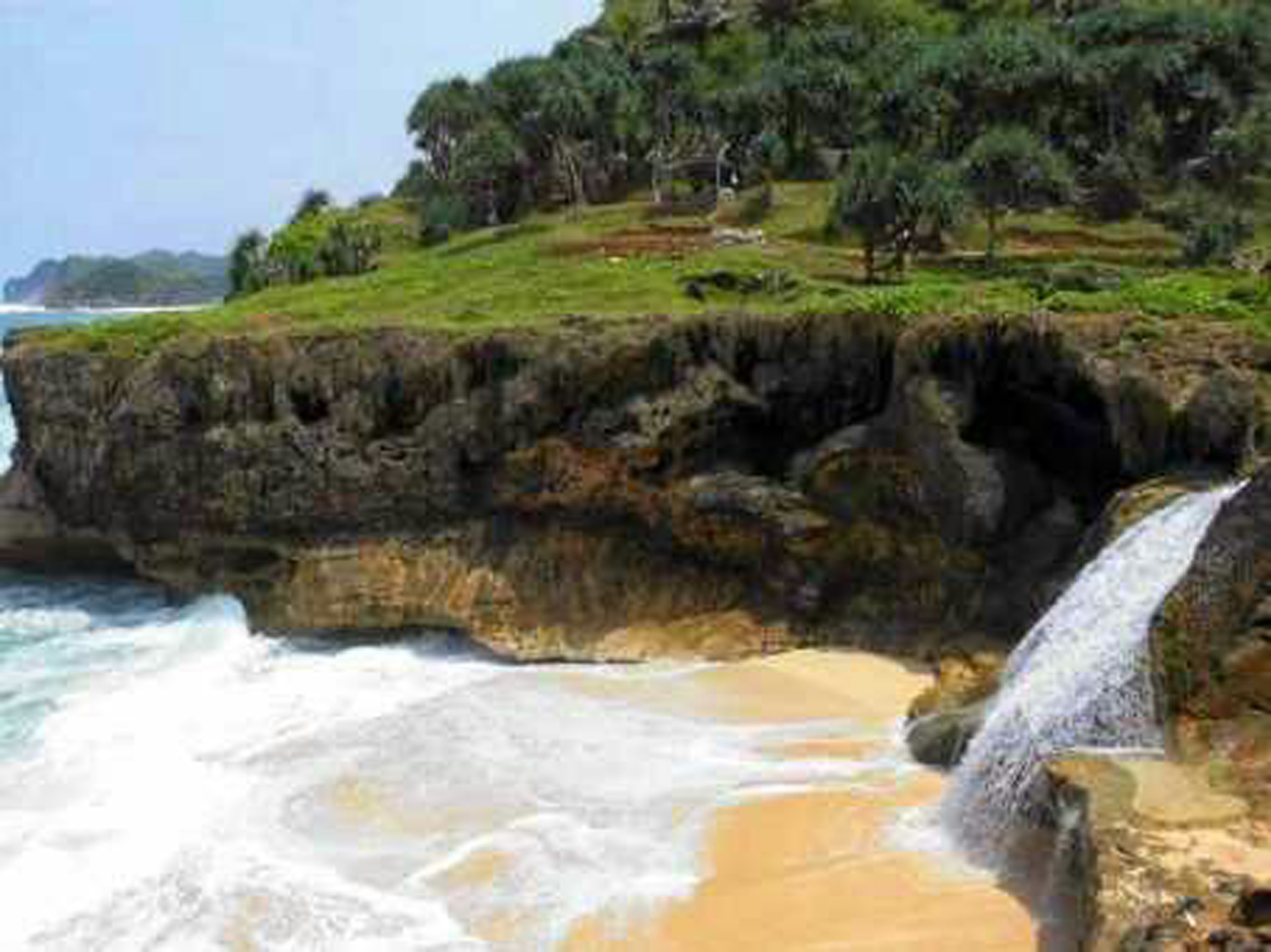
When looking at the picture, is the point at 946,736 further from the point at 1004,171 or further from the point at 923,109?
the point at 923,109

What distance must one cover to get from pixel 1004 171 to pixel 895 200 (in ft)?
21.0

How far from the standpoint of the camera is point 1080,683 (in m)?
20.4

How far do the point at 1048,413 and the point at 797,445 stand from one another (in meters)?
5.62

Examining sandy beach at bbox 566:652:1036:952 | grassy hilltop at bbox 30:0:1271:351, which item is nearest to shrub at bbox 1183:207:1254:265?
grassy hilltop at bbox 30:0:1271:351

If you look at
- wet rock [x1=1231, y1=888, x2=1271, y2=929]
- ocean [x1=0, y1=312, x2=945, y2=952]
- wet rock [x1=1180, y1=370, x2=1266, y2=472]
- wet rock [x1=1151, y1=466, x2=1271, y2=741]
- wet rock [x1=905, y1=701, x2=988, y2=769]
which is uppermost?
wet rock [x1=1180, y1=370, x2=1266, y2=472]

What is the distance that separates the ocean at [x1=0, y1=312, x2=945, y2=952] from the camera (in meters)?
19.8

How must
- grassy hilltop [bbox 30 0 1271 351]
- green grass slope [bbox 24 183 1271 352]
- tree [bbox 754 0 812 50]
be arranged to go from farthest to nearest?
tree [bbox 754 0 812 50] → grassy hilltop [bbox 30 0 1271 351] → green grass slope [bbox 24 183 1271 352]

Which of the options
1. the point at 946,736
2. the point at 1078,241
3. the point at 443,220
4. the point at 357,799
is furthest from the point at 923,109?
the point at 357,799

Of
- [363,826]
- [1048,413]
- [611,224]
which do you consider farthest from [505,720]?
[611,224]

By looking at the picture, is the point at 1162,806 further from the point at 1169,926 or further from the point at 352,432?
the point at 352,432

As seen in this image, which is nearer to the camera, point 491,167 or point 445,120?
point 491,167

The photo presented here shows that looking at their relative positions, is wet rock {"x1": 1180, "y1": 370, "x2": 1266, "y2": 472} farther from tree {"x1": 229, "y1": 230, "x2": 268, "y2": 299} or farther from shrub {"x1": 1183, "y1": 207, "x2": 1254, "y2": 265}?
tree {"x1": 229, "y1": 230, "x2": 268, "y2": 299}

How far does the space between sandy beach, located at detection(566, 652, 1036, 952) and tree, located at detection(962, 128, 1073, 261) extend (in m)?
28.3

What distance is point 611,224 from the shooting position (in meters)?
65.9
